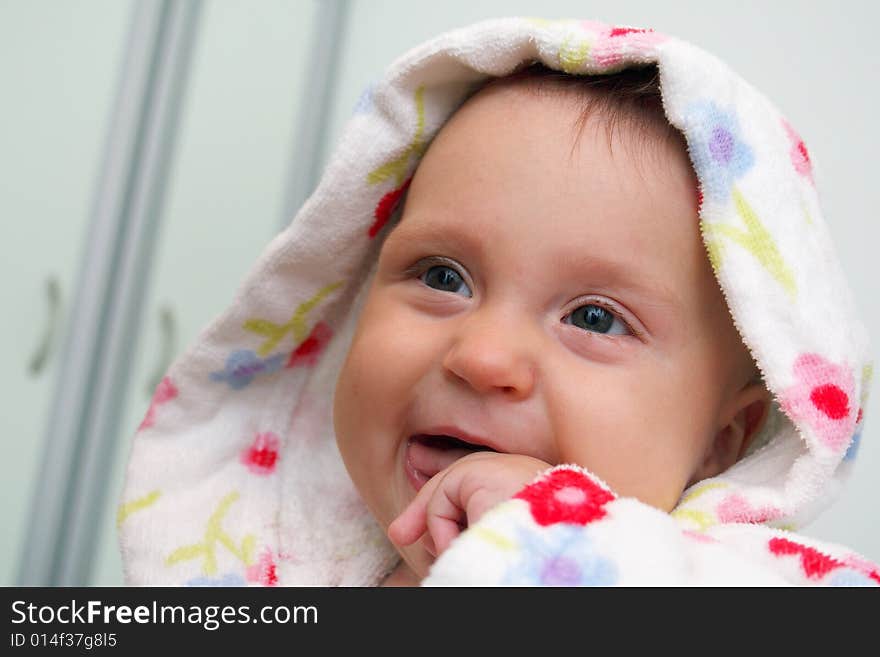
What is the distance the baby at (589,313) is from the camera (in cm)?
61

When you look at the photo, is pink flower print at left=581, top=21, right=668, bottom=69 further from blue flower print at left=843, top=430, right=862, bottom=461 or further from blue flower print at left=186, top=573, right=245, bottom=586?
blue flower print at left=186, top=573, right=245, bottom=586

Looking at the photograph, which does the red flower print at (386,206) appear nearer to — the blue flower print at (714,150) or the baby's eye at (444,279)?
the baby's eye at (444,279)

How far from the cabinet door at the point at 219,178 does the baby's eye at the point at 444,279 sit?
79 cm

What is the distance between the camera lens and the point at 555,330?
65 cm

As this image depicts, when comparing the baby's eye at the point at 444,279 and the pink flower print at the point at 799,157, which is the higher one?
the pink flower print at the point at 799,157

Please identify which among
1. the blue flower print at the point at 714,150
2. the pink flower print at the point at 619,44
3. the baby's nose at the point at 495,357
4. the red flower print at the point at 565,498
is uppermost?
the pink flower print at the point at 619,44

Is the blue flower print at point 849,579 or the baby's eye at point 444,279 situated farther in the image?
the baby's eye at point 444,279

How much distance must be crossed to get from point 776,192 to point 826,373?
0.16 metres

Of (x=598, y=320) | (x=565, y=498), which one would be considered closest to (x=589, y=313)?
(x=598, y=320)

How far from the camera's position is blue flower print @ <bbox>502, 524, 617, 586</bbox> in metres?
0.45

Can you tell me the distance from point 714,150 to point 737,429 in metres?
0.27

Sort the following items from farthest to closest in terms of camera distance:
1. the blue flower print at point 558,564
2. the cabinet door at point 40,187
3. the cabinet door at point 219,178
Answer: the cabinet door at point 219,178 < the cabinet door at point 40,187 < the blue flower print at point 558,564

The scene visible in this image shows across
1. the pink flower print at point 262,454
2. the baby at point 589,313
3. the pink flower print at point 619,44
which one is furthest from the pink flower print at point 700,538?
the pink flower print at point 262,454

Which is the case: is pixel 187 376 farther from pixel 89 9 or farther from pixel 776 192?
pixel 89 9
